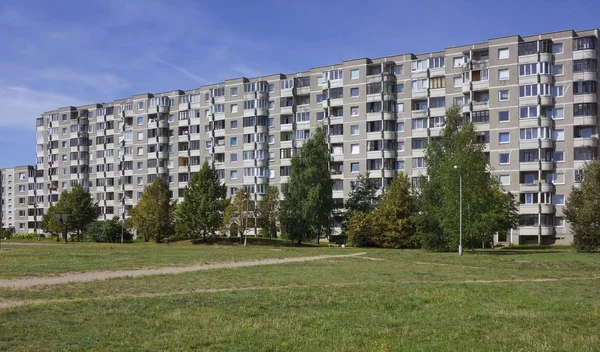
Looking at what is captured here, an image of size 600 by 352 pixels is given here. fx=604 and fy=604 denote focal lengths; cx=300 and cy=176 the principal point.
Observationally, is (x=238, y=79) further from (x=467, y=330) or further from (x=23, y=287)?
(x=467, y=330)

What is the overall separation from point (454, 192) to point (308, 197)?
1069 inches

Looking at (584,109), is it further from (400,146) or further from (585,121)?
(400,146)

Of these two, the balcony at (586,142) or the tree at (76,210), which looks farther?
the tree at (76,210)

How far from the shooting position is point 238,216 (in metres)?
92.9

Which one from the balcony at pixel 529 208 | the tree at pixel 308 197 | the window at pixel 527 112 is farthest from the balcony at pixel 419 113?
the balcony at pixel 529 208

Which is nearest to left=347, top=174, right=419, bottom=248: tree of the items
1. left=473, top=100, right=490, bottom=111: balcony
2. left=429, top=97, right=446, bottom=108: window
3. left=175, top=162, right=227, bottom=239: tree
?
left=175, top=162, right=227, bottom=239: tree

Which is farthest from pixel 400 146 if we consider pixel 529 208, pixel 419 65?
pixel 529 208

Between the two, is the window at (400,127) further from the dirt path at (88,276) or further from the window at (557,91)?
the dirt path at (88,276)

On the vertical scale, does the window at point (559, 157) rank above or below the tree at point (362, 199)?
above

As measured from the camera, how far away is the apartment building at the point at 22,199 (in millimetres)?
A: 161250

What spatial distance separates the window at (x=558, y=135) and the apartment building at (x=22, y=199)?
125462 mm

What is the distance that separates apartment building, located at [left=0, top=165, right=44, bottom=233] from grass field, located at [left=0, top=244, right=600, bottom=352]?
479 feet

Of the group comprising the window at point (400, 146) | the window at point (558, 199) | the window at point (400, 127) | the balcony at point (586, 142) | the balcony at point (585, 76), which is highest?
the balcony at point (585, 76)

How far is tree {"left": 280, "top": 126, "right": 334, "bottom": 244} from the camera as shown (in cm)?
8519
